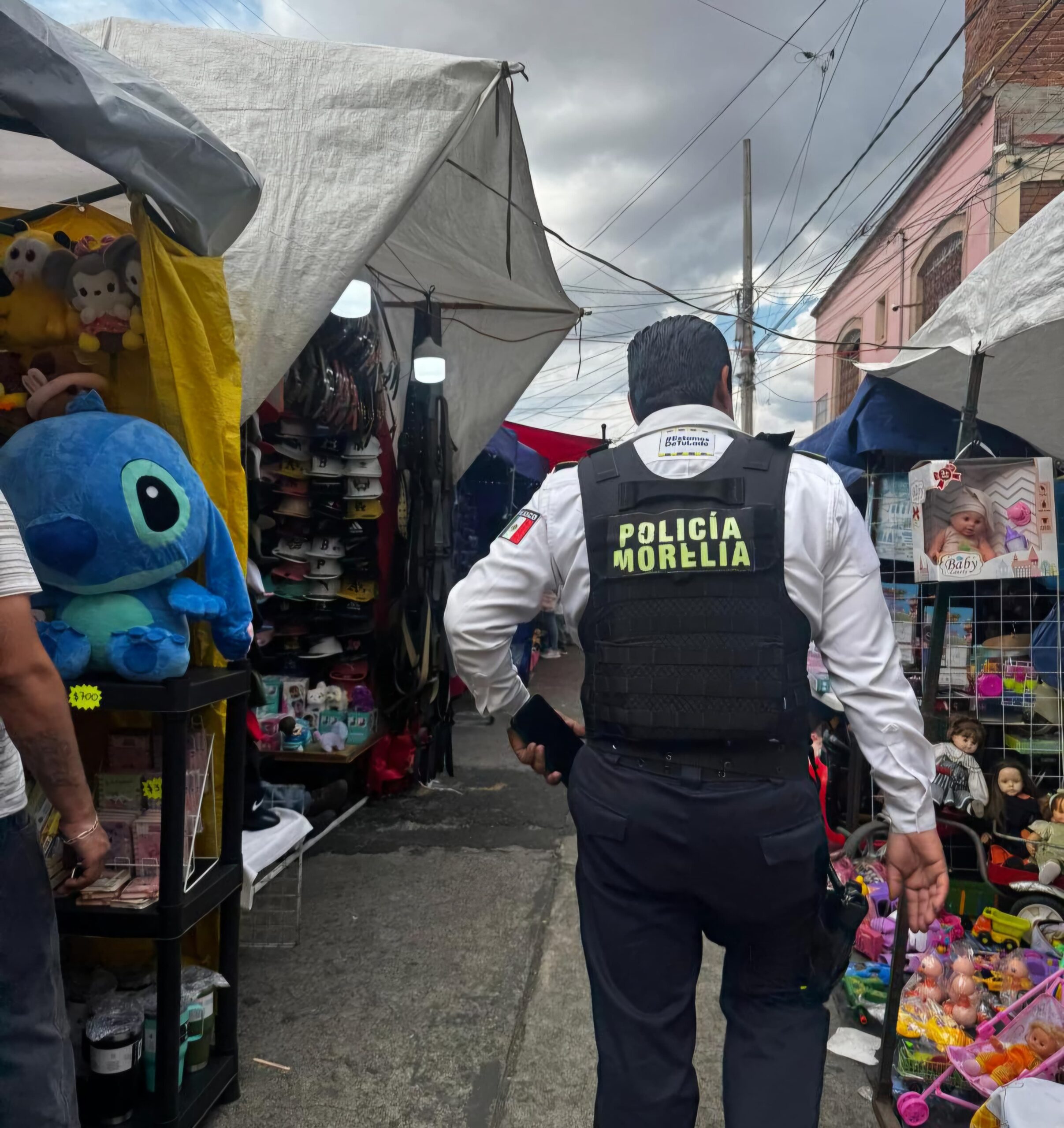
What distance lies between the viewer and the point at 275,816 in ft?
10.4

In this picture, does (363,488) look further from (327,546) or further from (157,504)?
(157,504)

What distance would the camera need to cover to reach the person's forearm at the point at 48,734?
148cm

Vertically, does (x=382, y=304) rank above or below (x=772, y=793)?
above

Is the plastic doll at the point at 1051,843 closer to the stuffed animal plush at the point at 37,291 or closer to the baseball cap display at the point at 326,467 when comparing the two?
the baseball cap display at the point at 326,467

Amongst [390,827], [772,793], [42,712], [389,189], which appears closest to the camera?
[42,712]

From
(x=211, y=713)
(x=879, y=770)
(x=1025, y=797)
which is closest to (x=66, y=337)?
(x=211, y=713)

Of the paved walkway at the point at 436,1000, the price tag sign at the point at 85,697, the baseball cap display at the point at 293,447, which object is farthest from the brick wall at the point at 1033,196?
the price tag sign at the point at 85,697

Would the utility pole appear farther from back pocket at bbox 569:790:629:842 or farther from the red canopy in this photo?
back pocket at bbox 569:790:629:842

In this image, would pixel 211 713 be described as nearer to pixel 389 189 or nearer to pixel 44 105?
pixel 44 105

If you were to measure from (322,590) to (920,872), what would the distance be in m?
3.67

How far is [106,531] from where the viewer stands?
204 centimetres

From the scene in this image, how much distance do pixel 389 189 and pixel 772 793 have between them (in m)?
2.48

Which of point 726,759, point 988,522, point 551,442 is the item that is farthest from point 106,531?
point 551,442

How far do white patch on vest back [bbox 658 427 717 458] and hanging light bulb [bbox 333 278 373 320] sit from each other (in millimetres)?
2831
